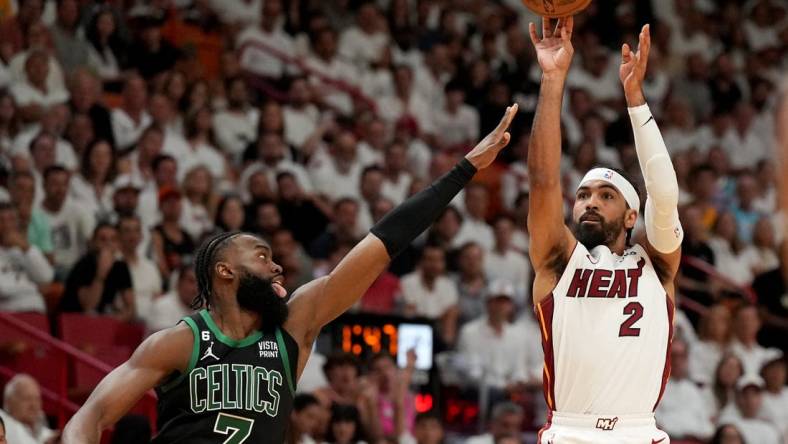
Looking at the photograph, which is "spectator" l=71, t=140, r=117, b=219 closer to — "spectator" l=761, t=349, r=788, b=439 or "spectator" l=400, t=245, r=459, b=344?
"spectator" l=400, t=245, r=459, b=344

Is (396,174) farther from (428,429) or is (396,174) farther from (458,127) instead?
(428,429)

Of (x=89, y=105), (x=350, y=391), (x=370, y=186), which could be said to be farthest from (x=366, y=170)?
(x=350, y=391)

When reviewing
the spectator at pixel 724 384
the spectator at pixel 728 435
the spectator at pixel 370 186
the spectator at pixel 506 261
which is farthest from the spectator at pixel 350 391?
the spectator at pixel 724 384

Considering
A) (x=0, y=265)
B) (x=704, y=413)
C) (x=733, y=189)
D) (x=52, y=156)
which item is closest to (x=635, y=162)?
(x=733, y=189)

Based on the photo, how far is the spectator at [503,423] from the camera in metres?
11.9

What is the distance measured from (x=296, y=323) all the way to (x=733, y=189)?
1292 centimetres

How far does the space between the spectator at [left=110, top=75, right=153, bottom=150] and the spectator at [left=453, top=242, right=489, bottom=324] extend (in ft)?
11.3

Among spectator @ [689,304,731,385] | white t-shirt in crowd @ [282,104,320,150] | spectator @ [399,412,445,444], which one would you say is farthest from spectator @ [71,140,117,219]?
spectator @ [689,304,731,385]

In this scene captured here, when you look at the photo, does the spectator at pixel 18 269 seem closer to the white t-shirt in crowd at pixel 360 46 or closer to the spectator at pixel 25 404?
the spectator at pixel 25 404

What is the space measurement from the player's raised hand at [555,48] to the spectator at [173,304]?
18.1ft

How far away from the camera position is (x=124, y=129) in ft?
46.3

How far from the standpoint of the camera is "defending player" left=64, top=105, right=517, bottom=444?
19.6 ft

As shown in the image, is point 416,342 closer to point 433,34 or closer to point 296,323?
point 296,323

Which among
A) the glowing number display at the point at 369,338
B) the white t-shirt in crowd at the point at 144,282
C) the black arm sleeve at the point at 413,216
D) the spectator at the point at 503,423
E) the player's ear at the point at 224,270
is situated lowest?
the spectator at the point at 503,423
